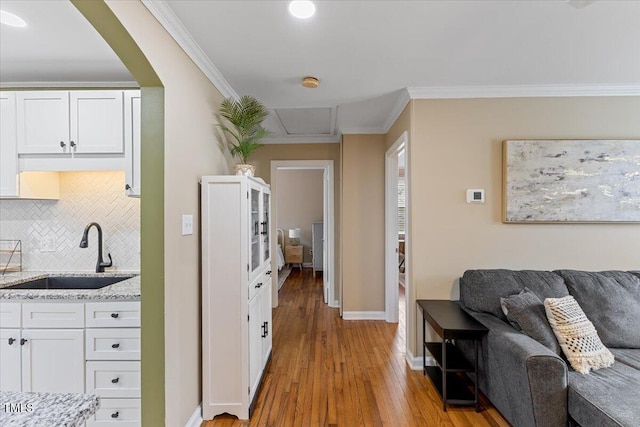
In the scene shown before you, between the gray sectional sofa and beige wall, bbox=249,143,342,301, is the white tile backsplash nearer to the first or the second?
beige wall, bbox=249,143,342,301

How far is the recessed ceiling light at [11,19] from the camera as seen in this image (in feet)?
5.34

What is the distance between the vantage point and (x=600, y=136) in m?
2.69

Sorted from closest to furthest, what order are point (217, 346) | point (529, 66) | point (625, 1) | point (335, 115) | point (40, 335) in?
point (625, 1) → point (40, 335) → point (217, 346) → point (529, 66) → point (335, 115)

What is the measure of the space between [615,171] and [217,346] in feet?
11.8

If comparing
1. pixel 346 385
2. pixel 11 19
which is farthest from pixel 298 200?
pixel 11 19

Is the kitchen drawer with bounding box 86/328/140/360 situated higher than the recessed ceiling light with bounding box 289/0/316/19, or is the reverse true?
the recessed ceiling light with bounding box 289/0/316/19

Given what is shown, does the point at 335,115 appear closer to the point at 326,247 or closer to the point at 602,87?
the point at 326,247

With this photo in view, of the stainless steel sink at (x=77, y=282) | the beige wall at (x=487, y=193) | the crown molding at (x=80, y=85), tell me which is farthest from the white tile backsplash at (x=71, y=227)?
the beige wall at (x=487, y=193)

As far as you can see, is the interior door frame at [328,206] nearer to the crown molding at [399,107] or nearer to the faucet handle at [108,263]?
the crown molding at [399,107]

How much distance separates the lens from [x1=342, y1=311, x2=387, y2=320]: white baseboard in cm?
399

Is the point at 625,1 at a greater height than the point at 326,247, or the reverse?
the point at 625,1

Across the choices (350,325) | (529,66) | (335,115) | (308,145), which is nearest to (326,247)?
(350,325)

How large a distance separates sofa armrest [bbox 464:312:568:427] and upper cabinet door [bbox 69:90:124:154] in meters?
2.93

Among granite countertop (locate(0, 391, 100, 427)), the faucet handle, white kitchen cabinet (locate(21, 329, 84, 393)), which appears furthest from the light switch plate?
granite countertop (locate(0, 391, 100, 427))
